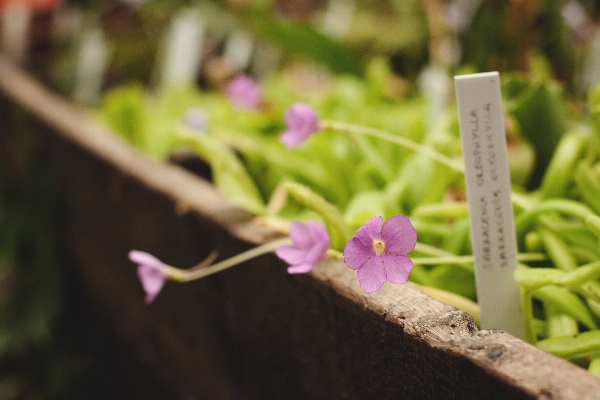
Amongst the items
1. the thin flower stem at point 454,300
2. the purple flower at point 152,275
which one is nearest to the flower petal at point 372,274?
the thin flower stem at point 454,300

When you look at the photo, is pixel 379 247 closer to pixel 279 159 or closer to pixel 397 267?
pixel 397 267

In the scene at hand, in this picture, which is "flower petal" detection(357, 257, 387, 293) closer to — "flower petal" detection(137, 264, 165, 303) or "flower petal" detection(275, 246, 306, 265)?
"flower petal" detection(275, 246, 306, 265)

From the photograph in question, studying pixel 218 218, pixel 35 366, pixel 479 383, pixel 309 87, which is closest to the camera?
pixel 479 383

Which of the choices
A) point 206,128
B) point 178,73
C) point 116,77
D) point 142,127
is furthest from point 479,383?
point 116,77

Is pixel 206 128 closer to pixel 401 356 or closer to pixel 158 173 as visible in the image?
pixel 158 173

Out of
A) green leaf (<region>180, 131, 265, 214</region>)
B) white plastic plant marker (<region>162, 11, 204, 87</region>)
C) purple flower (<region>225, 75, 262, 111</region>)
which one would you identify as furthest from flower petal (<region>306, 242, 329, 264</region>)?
white plastic plant marker (<region>162, 11, 204, 87</region>)

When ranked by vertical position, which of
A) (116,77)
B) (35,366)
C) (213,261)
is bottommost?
(35,366)

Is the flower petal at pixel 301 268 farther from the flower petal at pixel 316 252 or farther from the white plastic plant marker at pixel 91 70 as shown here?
the white plastic plant marker at pixel 91 70
